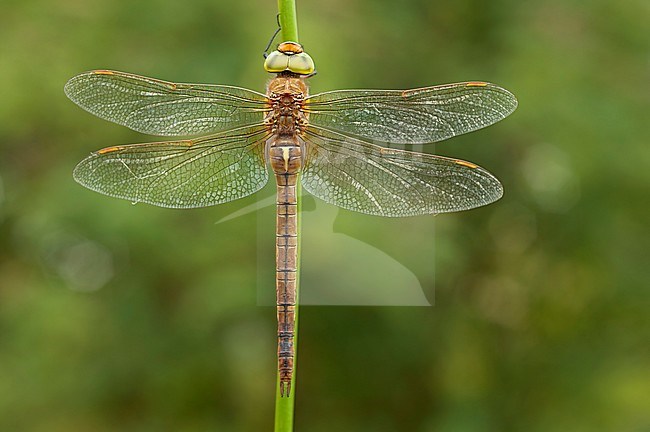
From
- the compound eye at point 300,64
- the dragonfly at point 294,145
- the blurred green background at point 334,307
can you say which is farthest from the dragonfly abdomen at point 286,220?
the blurred green background at point 334,307

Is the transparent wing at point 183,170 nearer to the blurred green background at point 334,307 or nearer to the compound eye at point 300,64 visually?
the compound eye at point 300,64

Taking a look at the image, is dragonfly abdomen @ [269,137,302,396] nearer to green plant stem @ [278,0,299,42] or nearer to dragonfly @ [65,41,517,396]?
dragonfly @ [65,41,517,396]

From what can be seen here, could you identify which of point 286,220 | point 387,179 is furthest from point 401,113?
point 286,220

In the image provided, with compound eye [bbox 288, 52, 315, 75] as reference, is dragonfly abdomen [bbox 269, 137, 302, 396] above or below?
below

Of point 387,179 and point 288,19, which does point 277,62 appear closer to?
point 288,19

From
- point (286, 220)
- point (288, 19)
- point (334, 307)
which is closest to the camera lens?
point (288, 19)

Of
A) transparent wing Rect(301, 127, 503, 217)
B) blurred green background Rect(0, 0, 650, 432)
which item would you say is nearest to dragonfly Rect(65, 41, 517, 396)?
transparent wing Rect(301, 127, 503, 217)
